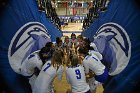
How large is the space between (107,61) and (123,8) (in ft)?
4.59

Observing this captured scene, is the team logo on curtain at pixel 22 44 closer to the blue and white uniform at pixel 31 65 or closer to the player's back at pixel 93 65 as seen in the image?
the blue and white uniform at pixel 31 65

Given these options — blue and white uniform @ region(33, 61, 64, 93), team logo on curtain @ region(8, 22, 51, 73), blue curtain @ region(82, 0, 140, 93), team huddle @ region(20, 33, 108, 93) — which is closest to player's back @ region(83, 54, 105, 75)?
team huddle @ region(20, 33, 108, 93)

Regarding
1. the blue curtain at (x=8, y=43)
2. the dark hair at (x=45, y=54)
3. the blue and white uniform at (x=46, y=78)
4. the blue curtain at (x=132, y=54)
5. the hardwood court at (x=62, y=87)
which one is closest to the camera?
the blue curtain at (x=132, y=54)

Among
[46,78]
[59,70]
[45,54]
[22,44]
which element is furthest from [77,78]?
[22,44]

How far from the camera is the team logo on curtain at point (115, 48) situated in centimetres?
439

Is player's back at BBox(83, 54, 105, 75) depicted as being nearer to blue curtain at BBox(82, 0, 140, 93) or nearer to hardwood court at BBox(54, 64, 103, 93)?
blue curtain at BBox(82, 0, 140, 93)

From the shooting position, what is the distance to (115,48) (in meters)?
5.00

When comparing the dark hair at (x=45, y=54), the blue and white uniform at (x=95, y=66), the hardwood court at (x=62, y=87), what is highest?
the dark hair at (x=45, y=54)

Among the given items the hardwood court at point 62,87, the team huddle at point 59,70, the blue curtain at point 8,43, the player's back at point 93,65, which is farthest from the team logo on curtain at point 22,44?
the player's back at point 93,65

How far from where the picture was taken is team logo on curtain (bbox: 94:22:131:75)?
439 centimetres

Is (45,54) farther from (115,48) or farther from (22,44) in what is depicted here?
(115,48)

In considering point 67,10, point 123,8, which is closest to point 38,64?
point 123,8

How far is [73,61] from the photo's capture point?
4059 millimetres

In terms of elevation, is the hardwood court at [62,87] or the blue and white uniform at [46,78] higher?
the blue and white uniform at [46,78]
